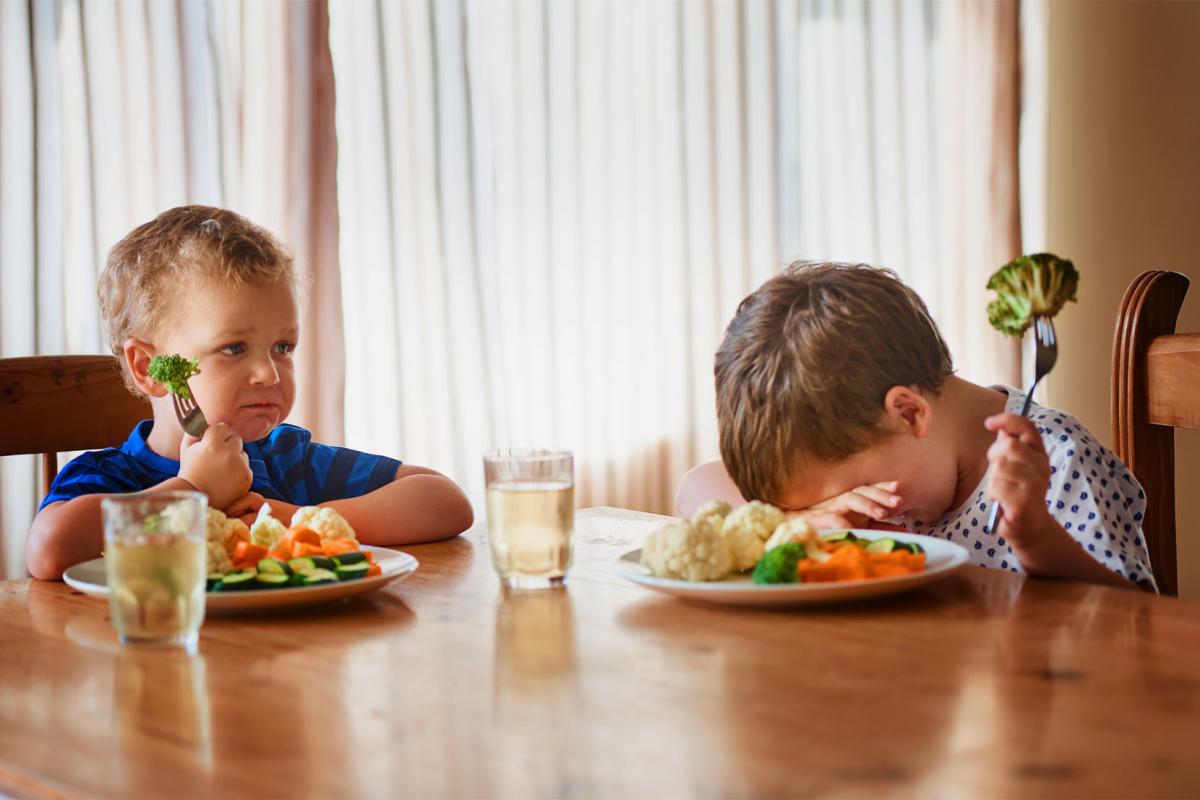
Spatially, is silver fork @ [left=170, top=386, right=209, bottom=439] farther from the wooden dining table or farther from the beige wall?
the beige wall

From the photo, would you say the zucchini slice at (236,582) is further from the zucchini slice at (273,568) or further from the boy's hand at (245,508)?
the boy's hand at (245,508)

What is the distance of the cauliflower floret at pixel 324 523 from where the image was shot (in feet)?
3.61

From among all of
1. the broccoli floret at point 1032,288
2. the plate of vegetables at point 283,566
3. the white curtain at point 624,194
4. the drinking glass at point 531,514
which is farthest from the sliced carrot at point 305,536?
the white curtain at point 624,194

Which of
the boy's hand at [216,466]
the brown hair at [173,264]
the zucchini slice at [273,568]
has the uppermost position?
the brown hair at [173,264]

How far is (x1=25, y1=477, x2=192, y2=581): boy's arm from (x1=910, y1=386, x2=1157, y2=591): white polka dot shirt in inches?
35.0

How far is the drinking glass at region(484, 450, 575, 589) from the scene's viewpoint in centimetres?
104

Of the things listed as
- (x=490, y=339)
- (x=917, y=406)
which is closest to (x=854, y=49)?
(x=490, y=339)

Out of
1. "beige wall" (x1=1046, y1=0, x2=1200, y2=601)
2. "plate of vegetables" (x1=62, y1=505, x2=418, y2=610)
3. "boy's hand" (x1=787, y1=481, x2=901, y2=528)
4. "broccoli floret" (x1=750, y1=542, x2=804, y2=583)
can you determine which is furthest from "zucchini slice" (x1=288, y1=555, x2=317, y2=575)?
"beige wall" (x1=1046, y1=0, x2=1200, y2=601)

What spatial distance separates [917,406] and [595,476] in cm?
228

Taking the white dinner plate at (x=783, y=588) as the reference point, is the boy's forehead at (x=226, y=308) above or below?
above

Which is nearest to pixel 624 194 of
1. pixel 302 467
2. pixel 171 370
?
pixel 302 467

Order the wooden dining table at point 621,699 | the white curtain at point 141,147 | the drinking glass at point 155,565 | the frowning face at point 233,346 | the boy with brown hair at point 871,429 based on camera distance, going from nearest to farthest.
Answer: the wooden dining table at point 621,699 < the drinking glass at point 155,565 < the boy with brown hair at point 871,429 < the frowning face at point 233,346 < the white curtain at point 141,147

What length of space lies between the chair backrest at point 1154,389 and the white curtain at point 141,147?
78.9 inches

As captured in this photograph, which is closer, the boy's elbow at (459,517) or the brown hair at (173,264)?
the boy's elbow at (459,517)
